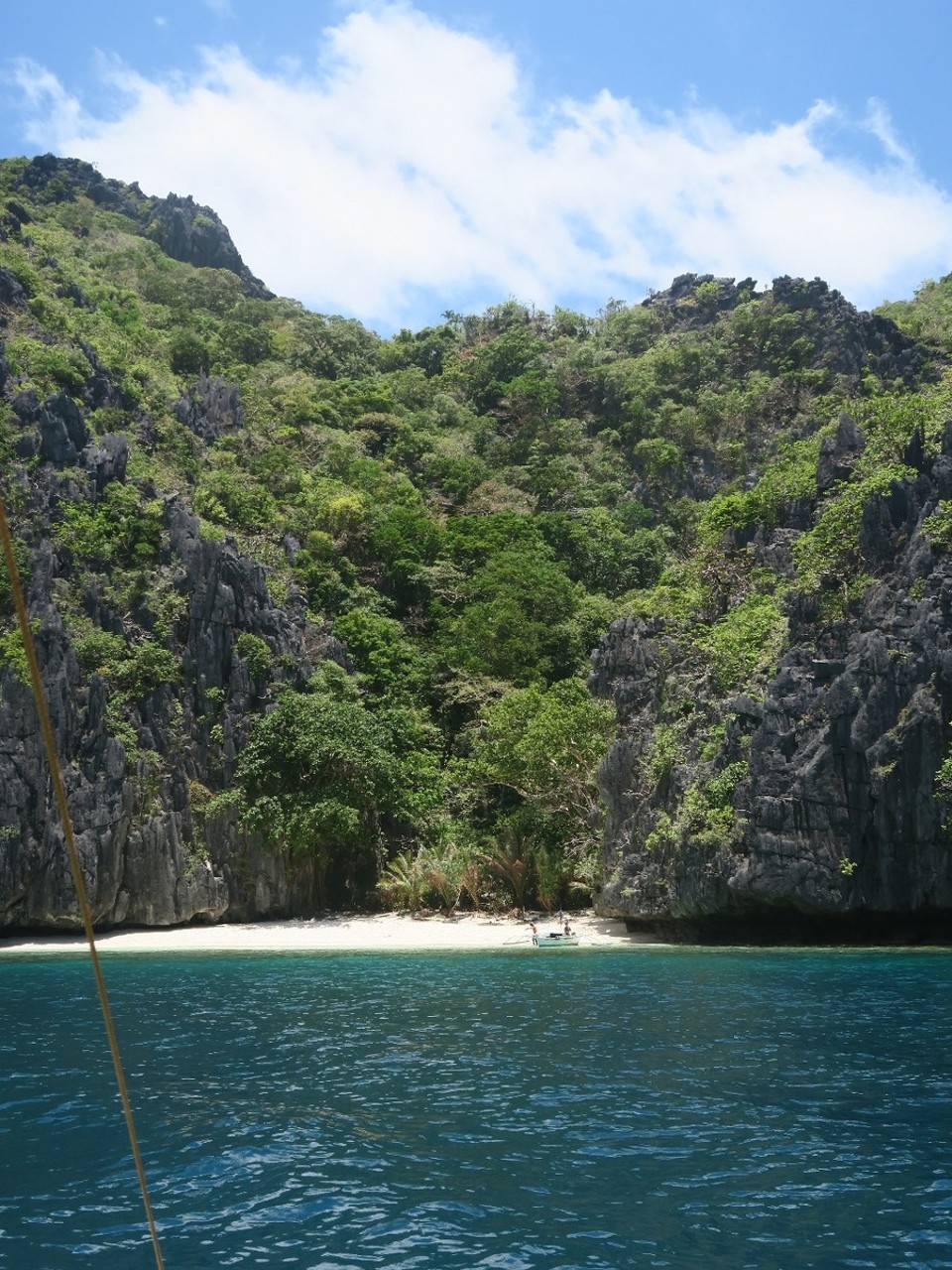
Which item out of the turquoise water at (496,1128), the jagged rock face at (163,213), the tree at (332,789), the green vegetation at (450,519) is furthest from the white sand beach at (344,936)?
the jagged rock face at (163,213)

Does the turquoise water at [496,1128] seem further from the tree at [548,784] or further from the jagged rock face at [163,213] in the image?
the jagged rock face at [163,213]

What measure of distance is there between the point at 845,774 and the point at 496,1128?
638 inches

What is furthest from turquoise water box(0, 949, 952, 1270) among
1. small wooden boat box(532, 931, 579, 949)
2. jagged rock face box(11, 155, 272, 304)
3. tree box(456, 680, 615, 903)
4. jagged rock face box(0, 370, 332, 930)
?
jagged rock face box(11, 155, 272, 304)

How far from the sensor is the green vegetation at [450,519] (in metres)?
31.2

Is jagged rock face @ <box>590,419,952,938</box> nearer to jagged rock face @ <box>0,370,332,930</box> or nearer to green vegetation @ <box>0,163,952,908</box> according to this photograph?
green vegetation @ <box>0,163,952,908</box>

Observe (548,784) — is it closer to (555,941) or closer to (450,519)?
(555,941)

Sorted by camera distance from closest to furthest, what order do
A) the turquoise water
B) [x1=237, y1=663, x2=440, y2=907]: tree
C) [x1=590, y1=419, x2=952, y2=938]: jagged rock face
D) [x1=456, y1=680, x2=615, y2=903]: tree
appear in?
the turquoise water → [x1=590, y1=419, x2=952, y2=938]: jagged rock face → [x1=456, y1=680, x2=615, y2=903]: tree → [x1=237, y1=663, x2=440, y2=907]: tree

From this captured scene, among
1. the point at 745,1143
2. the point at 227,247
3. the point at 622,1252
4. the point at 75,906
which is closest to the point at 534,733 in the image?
the point at 75,906

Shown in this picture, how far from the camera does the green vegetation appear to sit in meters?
31.2

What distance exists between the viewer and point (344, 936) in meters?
29.9

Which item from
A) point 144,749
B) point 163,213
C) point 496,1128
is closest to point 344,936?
point 144,749

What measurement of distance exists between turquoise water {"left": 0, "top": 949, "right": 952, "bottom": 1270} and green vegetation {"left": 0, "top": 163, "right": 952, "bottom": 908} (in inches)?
415

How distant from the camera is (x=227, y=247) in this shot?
78.1m

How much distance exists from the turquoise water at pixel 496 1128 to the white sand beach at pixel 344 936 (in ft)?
28.4
